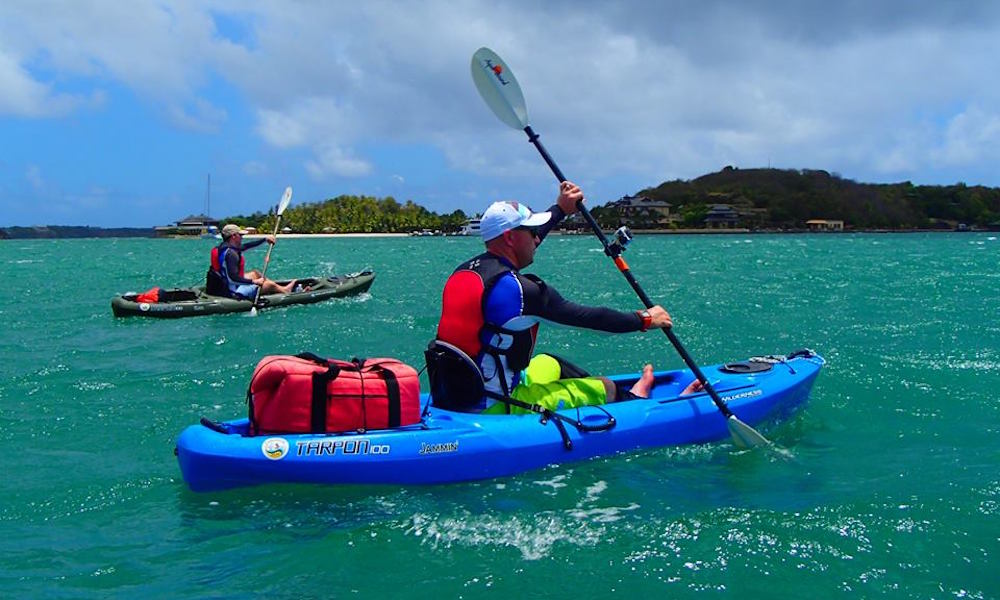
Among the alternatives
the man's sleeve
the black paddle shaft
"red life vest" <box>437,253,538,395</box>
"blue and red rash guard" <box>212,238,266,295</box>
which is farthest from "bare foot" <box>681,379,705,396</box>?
"blue and red rash guard" <box>212,238,266,295</box>

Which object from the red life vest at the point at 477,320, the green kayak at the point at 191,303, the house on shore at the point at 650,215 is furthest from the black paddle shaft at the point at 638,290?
the house on shore at the point at 650,215

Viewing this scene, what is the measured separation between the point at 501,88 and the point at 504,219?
2.99 meters

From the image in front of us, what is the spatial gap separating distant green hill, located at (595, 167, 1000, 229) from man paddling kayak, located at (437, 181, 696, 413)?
148 m

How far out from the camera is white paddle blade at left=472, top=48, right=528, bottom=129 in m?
8.16

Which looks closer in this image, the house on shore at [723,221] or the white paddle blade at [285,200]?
the white paddle blade at [285,200]

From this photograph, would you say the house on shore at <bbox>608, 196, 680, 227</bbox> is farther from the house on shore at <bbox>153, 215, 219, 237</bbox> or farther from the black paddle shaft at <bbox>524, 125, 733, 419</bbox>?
the black paddle shaft at <bbox>524, 125, 733, 419</bbox>

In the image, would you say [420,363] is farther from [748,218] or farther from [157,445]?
[748,218]

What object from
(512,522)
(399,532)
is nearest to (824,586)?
(512,522)

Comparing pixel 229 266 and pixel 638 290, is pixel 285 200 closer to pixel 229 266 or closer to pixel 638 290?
pixel 229 266

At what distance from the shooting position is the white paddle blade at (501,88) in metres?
8.16

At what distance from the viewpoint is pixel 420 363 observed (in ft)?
36.1

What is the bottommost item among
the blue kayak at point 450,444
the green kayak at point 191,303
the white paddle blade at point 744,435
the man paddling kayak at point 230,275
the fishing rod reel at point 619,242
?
the white paddle blade at point 744,435

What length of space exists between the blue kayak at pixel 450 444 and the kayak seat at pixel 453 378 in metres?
0.16

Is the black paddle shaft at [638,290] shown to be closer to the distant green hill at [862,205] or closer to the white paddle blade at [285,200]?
the white paddle blade at [285,200]
